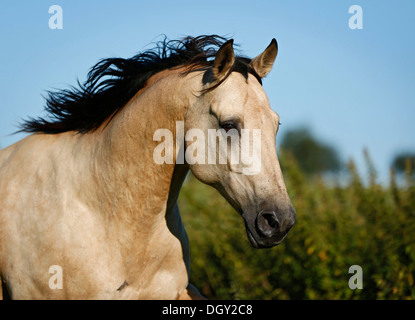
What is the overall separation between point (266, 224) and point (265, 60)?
4.25ft

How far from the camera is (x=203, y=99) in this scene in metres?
3.35

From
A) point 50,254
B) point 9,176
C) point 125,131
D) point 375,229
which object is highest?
point 125,131

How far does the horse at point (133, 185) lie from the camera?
322cm

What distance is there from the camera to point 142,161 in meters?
3.53

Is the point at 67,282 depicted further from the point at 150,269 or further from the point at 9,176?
the point at 9,176

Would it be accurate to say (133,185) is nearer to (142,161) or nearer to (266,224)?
(142,161)

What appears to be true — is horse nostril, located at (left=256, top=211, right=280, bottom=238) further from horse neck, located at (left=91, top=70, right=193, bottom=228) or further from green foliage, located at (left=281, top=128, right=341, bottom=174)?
green foliage, located at (left=281, top=128, right=341, bottom=174)

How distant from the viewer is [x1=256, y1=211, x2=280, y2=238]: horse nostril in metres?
3.02

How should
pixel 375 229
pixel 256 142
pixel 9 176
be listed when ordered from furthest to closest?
1. pixel 375 229
2. pixel 9 176
3. pixel 256 142

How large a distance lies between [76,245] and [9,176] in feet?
2.94

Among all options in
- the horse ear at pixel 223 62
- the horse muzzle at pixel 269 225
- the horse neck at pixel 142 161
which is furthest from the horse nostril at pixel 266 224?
the horse ear at pixel 223 62

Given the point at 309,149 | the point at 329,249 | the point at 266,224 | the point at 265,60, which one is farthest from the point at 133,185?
the point at 309,149

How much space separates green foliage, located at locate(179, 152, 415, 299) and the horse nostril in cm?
255
